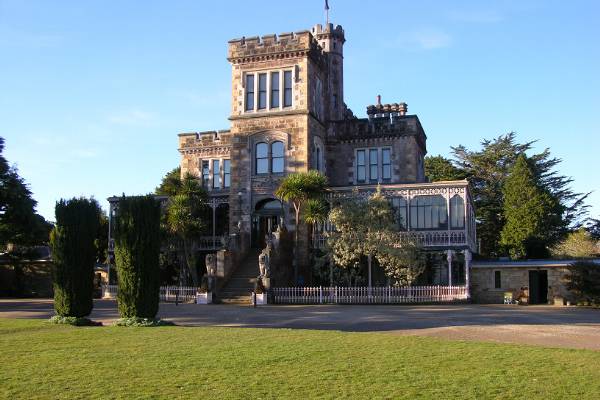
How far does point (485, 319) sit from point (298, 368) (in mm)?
11431

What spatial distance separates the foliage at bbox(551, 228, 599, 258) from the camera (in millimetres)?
45656

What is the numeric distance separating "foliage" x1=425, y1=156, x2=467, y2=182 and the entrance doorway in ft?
78.7

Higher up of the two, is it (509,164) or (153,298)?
(509,164)

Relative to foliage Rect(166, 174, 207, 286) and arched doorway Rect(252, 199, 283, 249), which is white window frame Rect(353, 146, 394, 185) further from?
foliage Rect(166, 174, 207, 286)

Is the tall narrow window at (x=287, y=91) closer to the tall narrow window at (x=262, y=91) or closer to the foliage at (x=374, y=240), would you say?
the tall narrow window at (x=262, y=91)

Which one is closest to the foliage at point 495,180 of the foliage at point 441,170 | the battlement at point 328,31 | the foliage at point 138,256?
the foliage at point 441,170

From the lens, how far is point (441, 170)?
196 feet

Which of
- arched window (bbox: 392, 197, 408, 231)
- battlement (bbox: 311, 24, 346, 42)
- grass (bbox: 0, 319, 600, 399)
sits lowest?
grass (bbox: 0, 319, 600, 399)

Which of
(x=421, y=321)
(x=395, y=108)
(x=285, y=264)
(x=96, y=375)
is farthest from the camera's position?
(x=395, y=108)

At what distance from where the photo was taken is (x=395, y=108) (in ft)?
156

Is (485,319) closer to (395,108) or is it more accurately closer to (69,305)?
(69,305)

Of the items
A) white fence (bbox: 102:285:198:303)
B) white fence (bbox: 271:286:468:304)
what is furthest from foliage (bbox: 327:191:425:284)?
white fence (bbox: 102:285:198:303)

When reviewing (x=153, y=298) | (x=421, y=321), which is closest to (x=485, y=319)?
(x=421, y=321)

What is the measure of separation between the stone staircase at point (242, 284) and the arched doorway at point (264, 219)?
1643 millimetres
